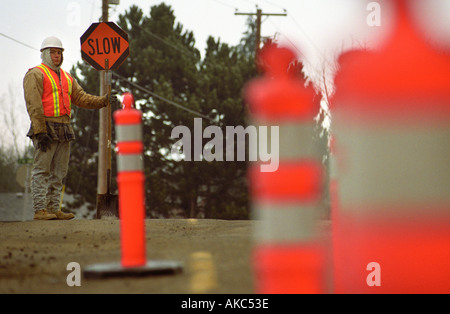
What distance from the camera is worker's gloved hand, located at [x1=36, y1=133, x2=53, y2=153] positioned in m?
8.52

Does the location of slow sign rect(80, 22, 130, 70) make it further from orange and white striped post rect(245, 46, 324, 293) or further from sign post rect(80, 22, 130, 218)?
orange and white striped post rect(245, 46, 324, 293)

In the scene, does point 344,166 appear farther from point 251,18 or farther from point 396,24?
point 251,18

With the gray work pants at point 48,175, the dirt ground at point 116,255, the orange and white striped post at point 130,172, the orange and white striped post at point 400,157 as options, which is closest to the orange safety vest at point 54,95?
the gray work pants at point 48,175

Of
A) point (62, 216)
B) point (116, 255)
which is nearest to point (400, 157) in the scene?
point (116, 255)

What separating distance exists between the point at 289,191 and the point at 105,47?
1009 cm

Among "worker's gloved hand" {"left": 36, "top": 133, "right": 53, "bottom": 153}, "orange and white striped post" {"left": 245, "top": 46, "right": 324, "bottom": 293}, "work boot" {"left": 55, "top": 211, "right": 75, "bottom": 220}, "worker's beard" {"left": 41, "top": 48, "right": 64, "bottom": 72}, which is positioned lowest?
"work boot" {"left": 55, "top": 211, "right": 75, "bottom": 220}

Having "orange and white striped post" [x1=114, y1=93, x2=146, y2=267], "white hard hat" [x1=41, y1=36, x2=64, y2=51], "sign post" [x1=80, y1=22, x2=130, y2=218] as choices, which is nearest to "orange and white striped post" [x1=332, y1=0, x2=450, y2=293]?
"orange and white striped post" [x1=114, y1=93, x2=146, y2=267]

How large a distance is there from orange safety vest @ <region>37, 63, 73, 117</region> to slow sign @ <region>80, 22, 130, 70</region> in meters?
2.77

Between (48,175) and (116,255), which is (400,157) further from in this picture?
(48,175)

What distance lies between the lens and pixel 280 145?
7.79 feet

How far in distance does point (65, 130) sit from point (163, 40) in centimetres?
2792

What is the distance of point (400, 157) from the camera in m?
2.89
